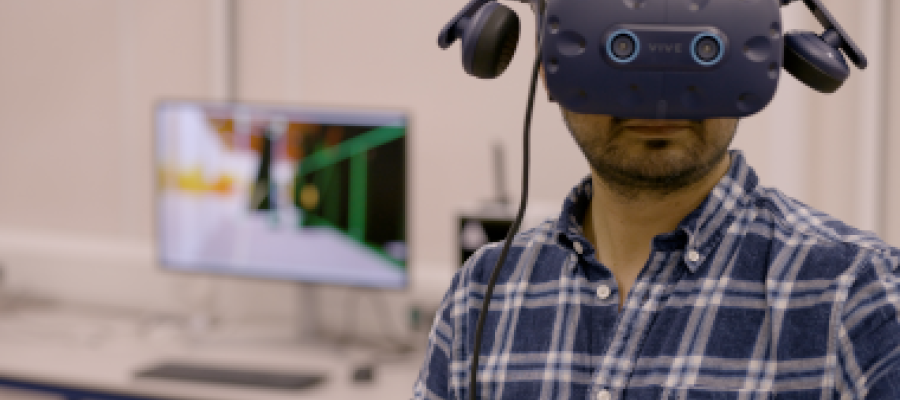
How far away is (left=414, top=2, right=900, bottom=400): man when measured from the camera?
2.48 feet

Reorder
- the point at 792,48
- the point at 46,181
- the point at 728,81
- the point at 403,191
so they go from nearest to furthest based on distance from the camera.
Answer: the point at 728,81 → the point at 792,48 → the point at 403,191 → the point at 46,181

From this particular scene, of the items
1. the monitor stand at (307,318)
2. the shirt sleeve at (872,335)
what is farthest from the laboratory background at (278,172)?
the shirt sleeve at (872,335)

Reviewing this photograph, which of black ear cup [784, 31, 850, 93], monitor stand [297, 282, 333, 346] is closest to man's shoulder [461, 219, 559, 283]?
black ear cup [784, 31, 850, 93]

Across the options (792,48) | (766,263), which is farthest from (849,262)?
(792,48)

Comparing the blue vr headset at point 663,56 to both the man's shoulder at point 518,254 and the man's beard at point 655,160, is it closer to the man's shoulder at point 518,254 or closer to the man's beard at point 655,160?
the man's beard at point 655,160

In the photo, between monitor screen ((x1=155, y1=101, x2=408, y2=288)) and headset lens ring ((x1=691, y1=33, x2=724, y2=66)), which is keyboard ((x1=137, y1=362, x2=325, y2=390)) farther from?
headset lens ring ((x1=691, y1=33, x2=724, y2=66))

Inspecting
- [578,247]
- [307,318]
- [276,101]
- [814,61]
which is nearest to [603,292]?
[578,247]

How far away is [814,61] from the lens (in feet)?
2.45

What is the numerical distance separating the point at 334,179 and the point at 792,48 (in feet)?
4.87

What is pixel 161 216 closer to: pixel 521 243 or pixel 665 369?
pixel 521 243

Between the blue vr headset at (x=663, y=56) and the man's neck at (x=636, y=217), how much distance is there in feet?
0.69

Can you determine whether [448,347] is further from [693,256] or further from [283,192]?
[283,192]

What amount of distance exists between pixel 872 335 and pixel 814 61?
215mm

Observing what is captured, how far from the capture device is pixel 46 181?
9.24 ft
